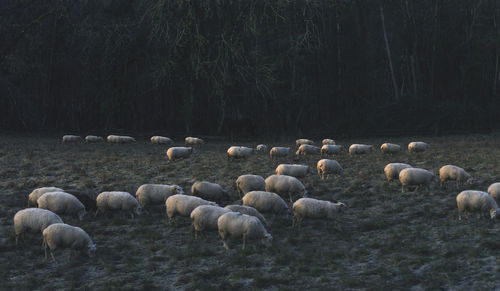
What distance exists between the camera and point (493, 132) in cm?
3409

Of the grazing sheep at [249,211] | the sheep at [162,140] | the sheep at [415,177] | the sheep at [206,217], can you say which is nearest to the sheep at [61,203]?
the sheep at [206,217]

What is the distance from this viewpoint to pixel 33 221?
10.5m

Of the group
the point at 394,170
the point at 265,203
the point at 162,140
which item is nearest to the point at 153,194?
the point at 265,203

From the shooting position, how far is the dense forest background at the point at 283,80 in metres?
34.8

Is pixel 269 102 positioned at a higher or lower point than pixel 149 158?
higher

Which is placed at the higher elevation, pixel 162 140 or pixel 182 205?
pixel 162 140

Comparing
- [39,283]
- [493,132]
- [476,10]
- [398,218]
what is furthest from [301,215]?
[476,10]

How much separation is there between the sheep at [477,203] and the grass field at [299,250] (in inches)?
10.7

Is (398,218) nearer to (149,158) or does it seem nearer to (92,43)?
(149,158)

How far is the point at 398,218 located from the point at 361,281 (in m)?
4.10

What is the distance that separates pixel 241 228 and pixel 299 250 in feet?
3.73

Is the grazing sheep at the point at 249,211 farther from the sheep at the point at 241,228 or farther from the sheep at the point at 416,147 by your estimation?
the sheep at the point at 416,147

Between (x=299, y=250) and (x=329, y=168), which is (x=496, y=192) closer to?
(x=299, y=250)

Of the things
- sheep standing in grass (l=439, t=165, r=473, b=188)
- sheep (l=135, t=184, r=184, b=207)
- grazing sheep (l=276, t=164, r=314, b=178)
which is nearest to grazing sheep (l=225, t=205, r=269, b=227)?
sheep (l=135, t=184, r=184, b=207)
